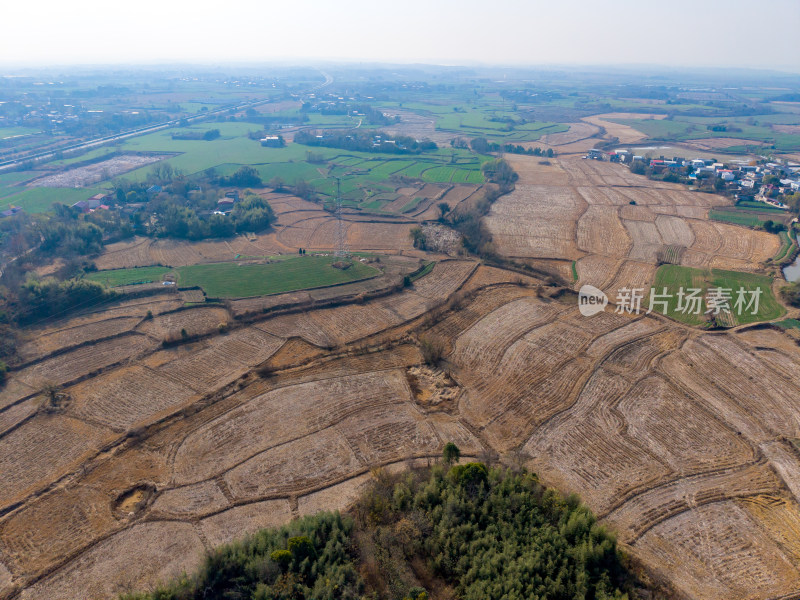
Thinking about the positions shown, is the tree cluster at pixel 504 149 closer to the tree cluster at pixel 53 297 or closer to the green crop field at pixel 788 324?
the green crop field at pixel 788 324

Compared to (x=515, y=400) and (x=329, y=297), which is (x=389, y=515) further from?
(x=329, y=297)

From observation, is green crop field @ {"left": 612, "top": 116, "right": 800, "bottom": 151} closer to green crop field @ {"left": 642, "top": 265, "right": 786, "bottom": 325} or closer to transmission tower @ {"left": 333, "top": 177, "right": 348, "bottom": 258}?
green crop field @ {"left": 642, "top": 265, "right": 786, "bottom": 325}

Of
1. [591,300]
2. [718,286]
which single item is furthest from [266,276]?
[718,286]

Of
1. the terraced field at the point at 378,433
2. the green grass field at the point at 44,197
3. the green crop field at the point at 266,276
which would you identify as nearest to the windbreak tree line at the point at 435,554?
the terraced field at the point at 378,433

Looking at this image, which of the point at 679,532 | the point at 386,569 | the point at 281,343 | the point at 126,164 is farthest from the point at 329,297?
the point at 126,164

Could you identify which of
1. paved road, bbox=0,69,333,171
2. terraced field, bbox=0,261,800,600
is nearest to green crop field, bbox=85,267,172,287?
terraced field, bbox=0,261,800,600

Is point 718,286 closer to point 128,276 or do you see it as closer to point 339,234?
point 339,234
